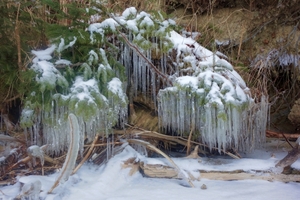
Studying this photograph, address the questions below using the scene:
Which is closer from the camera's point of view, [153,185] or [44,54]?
[153,185]

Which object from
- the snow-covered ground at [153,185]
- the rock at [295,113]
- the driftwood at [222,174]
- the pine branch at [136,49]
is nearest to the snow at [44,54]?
the pine branch at [136,49]

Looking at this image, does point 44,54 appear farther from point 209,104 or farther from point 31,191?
point 209,104

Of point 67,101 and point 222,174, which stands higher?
point 67,101

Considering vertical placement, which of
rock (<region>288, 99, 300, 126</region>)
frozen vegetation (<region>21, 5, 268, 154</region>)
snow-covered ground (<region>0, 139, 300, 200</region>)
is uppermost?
frozen vegetation (<region>21, 5, 268, 154</region>)

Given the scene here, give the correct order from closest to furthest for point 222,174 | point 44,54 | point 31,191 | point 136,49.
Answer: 1. point 31,191
2. point 222,174
3. point 44,54
4. point 136,49

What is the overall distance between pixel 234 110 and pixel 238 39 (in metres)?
1.48

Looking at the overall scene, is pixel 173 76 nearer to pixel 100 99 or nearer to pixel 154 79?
pixel 154 79

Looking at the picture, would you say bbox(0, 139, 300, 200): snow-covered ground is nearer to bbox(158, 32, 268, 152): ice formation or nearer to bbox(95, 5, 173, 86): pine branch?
bbox(158, 32, 268, 152): ice formation

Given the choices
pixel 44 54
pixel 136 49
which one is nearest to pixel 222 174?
pixel 136 49

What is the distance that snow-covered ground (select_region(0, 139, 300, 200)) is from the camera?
2.07 m

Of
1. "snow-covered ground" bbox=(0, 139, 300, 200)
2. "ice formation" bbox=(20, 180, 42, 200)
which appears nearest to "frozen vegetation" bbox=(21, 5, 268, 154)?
"snow-covered ground" bbox=(0, 139, 300, 200)

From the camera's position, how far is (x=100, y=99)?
2.23 meters

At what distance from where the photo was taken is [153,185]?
2.25 m

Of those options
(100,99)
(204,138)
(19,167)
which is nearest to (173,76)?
(204,138)
